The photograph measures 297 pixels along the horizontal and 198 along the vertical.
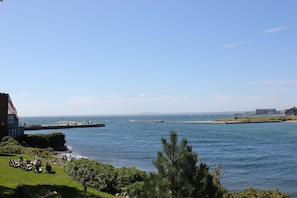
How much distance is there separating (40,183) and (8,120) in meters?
36.0

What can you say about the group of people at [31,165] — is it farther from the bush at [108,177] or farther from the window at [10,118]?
the window at [10,118]

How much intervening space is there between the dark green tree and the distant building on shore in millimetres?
46684

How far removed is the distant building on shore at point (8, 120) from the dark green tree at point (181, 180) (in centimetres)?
4668

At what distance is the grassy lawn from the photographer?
17062 millimetres

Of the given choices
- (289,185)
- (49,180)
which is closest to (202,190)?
(49,180)

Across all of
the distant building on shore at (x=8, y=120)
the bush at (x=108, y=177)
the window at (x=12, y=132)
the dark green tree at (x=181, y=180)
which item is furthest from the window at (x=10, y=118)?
the dark green tree at (x=181, y=180)

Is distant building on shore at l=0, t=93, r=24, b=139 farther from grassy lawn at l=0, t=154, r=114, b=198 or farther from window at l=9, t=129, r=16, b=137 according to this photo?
grassy lawn at l=0, t=154, r=114, b=198

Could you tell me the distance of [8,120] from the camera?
51688mm

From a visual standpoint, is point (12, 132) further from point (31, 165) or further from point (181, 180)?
point (181, 180)

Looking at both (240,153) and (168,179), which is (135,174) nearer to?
(168,179)

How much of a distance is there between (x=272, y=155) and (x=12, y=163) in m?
37.9

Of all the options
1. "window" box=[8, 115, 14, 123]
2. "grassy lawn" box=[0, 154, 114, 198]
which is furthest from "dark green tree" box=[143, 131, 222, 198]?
"window" box=[8, 115, 14, 123]

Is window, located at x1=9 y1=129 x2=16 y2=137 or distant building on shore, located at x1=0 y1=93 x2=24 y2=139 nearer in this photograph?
distant building on shore, located at x1=0 y1=93 x2=24 y2=139

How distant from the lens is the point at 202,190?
7.20 m
